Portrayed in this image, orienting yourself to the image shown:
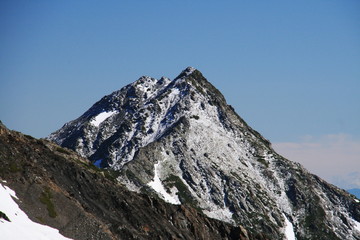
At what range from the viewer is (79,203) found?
134625 millimetres

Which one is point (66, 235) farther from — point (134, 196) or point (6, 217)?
point (134, 196)

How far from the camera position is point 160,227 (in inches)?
6029

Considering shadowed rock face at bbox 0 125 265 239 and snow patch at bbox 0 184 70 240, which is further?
shadowed rock face at bbox 0 125 265 239

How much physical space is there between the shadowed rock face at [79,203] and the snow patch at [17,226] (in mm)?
2146

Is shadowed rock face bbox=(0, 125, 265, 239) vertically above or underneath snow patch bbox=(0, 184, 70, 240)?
above

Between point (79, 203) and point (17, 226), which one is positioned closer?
point (17, 226)

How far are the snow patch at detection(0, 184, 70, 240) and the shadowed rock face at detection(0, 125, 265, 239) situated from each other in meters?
2.15

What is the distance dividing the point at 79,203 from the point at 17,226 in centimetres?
2578

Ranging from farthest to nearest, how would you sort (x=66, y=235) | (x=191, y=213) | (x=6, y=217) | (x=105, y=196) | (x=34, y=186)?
1. (x=191, y=213)
2. (x=105, y=196)
3. (x=34, y=186)
4. (x=66, y=235)
5. (x=6, y=217)

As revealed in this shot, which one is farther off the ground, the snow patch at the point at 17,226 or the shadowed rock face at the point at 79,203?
the shadowed rock face at the point at 79,203

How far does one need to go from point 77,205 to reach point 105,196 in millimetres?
18103

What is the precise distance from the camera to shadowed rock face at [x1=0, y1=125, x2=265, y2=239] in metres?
123

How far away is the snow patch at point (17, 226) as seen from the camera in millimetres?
107000

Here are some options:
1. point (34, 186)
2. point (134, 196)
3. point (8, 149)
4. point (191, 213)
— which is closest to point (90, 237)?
point (34, 186)
